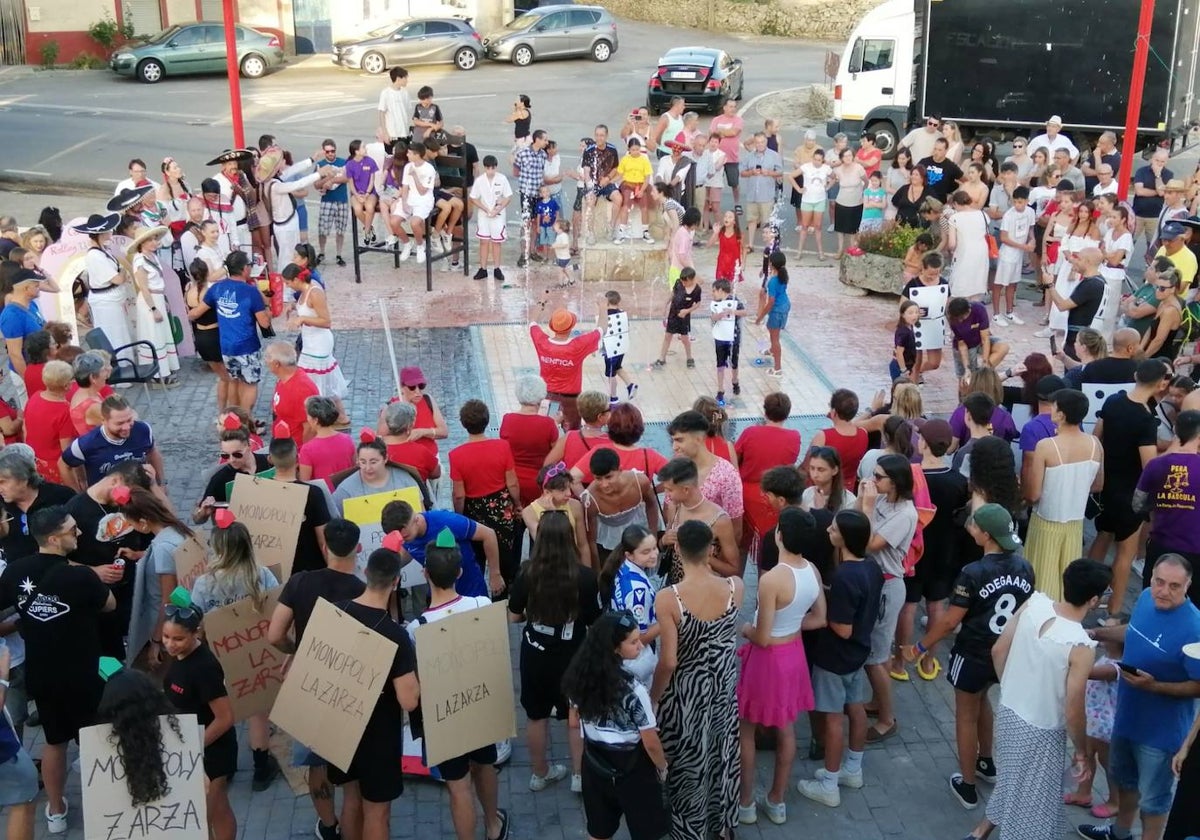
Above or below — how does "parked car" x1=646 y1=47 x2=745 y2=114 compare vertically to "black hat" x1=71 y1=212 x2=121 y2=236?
above

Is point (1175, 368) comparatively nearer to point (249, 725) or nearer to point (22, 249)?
point (249, 725)

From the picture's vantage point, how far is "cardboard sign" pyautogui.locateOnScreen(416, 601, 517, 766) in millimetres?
5457

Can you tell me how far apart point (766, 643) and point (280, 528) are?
8.96ft

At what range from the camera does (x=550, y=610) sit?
5.80 meters

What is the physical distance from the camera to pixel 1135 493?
7539 mm

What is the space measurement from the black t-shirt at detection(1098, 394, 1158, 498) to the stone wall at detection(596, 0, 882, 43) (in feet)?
110

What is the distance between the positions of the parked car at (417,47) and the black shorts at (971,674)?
1103 inches

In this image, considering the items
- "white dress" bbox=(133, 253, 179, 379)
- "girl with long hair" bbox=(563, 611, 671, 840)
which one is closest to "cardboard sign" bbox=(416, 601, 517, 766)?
"girl with long hair" bbox=(563, 611, 671, 840)

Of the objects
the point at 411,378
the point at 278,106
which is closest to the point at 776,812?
the point at 411,378

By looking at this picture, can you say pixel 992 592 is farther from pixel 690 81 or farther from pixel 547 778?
pixel 690 81

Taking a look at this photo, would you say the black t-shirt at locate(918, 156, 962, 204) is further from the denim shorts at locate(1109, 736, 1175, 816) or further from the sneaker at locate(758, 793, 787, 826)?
the sneaker at locate(758, 793, 787, 826)

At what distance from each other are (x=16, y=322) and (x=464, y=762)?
248 inches

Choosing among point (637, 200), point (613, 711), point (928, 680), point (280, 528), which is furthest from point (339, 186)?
point (613, 711)

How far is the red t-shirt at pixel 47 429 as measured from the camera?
8094 mm
